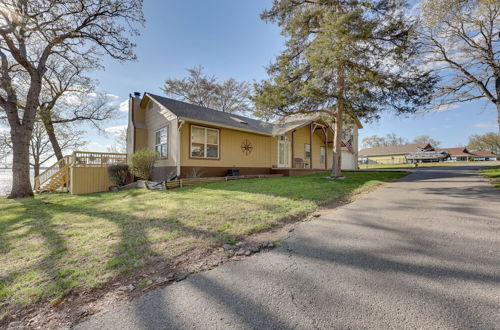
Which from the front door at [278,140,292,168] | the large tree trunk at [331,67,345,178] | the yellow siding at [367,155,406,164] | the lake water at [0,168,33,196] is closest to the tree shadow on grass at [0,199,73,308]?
the large tree trunk at [331,67,345,178]

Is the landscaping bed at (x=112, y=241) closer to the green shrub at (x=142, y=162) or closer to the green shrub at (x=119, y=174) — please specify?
the green shrub at (x=142, y=162)

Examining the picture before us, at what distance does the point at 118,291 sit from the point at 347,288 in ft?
6.89

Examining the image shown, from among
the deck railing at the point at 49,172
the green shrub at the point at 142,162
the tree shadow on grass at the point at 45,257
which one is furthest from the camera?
the deck railing at the point at 49,172

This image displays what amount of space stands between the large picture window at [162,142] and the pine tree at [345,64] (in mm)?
5009

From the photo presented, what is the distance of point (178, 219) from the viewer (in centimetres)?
409

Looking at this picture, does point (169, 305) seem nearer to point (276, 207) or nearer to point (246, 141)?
point (276, 207)

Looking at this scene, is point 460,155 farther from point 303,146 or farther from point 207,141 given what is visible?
point 207,141

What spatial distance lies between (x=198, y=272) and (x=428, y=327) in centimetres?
191

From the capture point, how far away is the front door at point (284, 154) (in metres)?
14.4

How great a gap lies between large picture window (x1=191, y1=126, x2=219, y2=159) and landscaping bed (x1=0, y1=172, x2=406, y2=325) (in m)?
5.23

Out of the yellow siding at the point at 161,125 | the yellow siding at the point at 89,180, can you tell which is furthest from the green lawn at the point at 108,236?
the yellow siding at the point at 161,125

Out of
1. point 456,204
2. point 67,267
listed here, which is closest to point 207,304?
point 67,267

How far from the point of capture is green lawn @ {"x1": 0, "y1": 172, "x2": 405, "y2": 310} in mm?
2184

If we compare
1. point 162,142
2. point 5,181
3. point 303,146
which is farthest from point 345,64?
point 5,181
